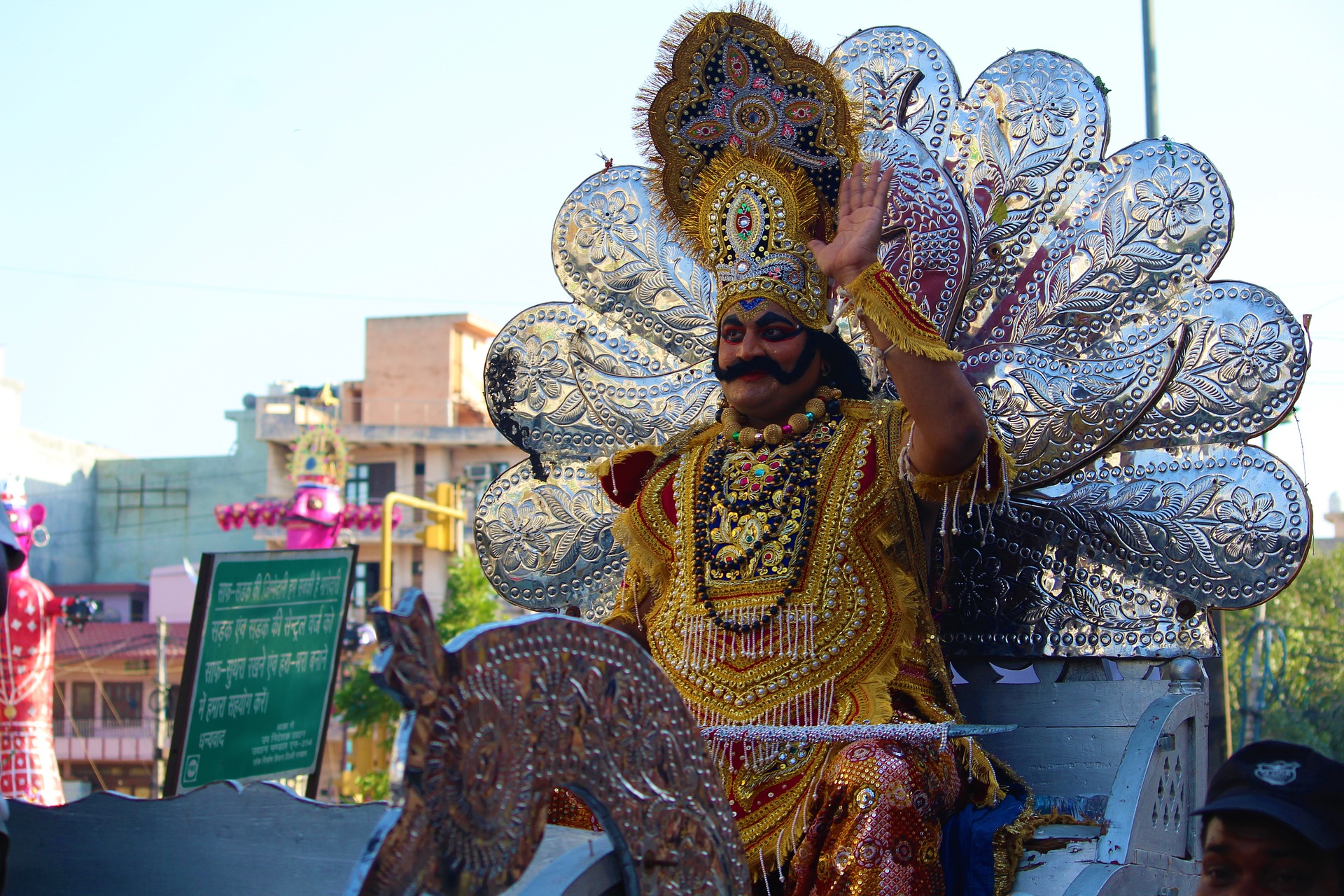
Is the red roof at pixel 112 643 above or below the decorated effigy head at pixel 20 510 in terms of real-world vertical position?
below

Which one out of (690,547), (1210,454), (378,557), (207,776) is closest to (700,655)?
(690,547)

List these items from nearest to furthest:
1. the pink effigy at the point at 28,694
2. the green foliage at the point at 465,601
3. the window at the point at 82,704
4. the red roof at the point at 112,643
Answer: the pink effigy at the point at 28,694 < the green foliage at the point at 465,601 < the red roof at the point at 112,643 < the window at the point at 82,704

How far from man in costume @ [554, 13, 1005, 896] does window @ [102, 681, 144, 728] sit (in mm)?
28252

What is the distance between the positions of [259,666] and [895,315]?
115 inches

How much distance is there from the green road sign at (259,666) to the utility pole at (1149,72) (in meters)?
5.69

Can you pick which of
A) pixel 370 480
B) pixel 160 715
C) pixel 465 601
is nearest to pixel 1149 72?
pixel 160 715

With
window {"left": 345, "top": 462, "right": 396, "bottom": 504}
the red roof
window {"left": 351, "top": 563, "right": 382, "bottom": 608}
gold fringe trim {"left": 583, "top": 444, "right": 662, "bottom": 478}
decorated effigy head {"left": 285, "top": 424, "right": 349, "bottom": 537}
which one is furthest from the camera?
window {"left": 345, "top": 462, "right": 396, "bottom": 504}

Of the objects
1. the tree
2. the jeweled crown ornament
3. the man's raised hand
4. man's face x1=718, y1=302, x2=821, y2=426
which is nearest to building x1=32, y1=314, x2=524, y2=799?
the jeweled crown ornament

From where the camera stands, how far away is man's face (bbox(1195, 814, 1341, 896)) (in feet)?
6.37

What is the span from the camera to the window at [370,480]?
35500 mm

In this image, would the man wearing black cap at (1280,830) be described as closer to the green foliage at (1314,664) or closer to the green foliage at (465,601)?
the green foliage at (1314,664)

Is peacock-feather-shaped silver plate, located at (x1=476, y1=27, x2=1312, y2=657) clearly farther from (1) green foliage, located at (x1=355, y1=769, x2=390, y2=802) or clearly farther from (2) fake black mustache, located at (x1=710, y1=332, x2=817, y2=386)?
(1) green foliage, located at (x1=355, y1=769, x2=390, y2=802)

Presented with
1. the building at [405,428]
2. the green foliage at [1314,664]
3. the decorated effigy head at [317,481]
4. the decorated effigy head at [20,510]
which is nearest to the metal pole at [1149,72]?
the decorated effigy head at [20,510]

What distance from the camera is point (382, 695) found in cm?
2338
